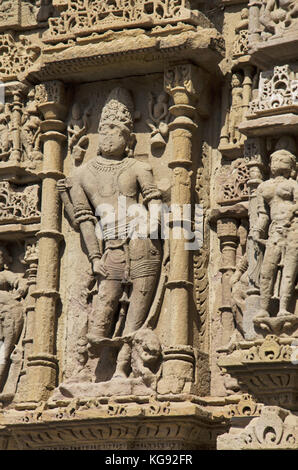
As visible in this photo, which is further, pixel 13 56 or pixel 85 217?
pixel 13 56

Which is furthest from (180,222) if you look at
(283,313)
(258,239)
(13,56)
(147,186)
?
(13,56)

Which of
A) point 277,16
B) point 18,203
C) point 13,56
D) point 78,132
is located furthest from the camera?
point 13,56

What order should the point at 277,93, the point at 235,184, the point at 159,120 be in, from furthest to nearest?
the point at 159,120 < the point at 235,184 < the point at 277,93

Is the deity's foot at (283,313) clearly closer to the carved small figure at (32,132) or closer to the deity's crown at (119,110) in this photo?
the deity's crown at (119,110)

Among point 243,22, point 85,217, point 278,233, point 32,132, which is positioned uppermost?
point 243,22

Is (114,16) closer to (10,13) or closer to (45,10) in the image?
(45,10)

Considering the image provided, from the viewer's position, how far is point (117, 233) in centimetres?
1330

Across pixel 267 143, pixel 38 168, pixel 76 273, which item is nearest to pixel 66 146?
pixel 38 168

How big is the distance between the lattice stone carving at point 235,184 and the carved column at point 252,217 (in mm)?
422

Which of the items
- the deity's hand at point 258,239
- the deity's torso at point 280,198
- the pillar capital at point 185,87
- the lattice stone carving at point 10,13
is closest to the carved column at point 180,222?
the pillar capital at point 185,87

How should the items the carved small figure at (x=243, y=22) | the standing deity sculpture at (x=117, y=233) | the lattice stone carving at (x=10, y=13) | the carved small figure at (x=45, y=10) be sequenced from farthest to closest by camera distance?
the lattice stone carving at (x=10, y=13) < the carved small figure at (x=45, y=10) < the carved small figure at (x=243, y=22) < the standing deity sculpture at (x=117, y=233)

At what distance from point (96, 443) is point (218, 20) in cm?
403

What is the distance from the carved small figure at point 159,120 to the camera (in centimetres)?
1352

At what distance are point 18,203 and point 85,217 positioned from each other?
98 centimetres
